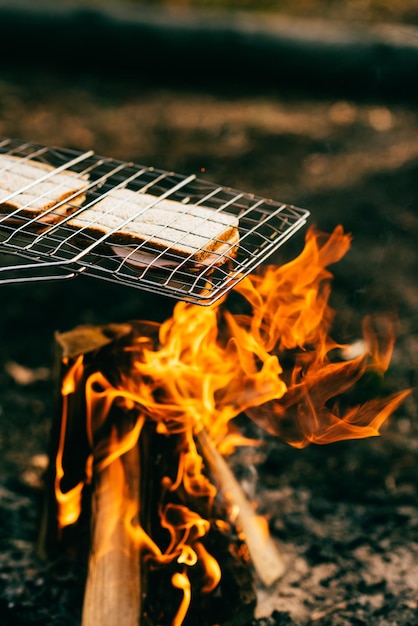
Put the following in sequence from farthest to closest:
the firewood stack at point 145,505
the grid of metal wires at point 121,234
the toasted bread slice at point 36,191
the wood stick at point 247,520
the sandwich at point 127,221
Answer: the wood stick at point 247,520 < the firewood stack at point 145,505 < the toasted bread slice at point 36,191 < the sandwich at point 127,221 < the grid of metal wires at point 121,234

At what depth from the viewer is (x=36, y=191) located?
236 centimetres

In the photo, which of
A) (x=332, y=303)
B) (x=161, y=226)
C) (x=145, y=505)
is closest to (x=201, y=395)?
(x=145, y=505)

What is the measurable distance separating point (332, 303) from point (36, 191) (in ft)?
8.57

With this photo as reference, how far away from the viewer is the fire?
247cm

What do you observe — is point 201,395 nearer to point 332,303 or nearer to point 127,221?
point 127,221

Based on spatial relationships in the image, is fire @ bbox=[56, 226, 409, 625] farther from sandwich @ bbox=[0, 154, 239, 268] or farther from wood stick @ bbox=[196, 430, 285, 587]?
sandwich @ bbox=[0, 154, 239, 268]

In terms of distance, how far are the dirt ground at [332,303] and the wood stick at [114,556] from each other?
0.94 feet

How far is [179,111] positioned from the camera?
689 centimetres

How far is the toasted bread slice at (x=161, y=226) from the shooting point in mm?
2098

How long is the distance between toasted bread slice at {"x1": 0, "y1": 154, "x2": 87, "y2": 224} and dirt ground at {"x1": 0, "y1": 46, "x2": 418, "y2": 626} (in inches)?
55.2

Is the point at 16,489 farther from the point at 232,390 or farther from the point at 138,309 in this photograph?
the point at 138,309

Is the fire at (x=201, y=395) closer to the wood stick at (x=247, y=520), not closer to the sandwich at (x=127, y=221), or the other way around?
the wood stick at (x=247, y=520)

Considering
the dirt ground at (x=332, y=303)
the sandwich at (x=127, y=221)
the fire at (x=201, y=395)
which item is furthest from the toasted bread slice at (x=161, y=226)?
the dirt ground at (x=332, y=303)

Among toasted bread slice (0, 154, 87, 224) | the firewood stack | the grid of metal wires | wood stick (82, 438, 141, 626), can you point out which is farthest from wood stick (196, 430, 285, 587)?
toasted bread slice (0, 154, 87, 224)
